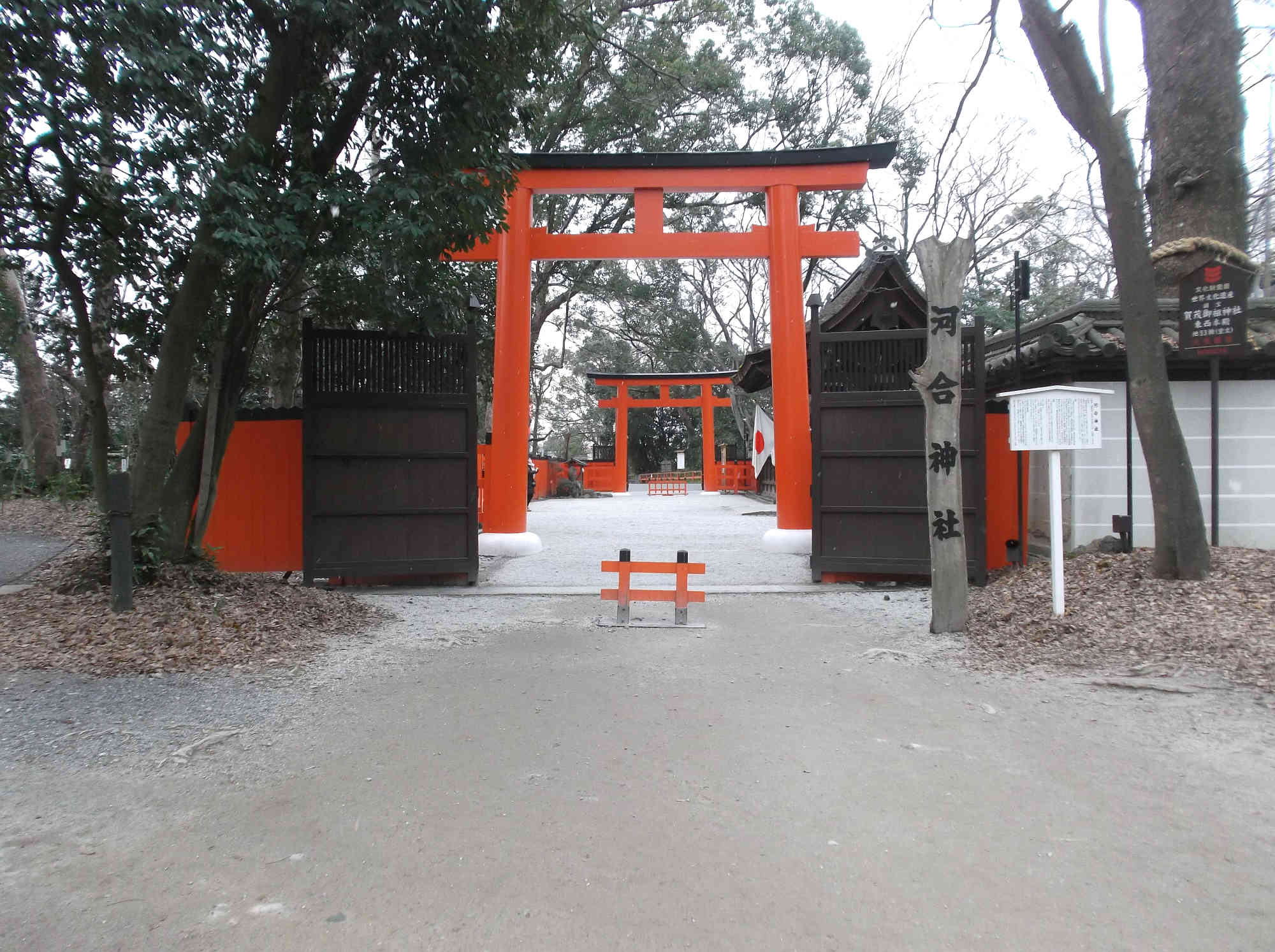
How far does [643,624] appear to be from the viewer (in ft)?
23.0

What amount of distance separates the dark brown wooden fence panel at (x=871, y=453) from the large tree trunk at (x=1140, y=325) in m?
2.03

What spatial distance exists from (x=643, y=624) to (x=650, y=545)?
5.87m

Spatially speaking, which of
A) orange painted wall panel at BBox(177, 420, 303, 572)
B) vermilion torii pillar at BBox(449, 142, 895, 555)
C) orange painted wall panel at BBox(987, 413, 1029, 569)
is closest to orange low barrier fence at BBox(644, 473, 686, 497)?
vermilion torii pillar at BBox(449, 142, 895, 555)

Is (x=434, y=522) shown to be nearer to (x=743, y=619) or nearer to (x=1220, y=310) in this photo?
(x=743, y=619)

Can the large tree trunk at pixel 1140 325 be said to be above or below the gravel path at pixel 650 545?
above

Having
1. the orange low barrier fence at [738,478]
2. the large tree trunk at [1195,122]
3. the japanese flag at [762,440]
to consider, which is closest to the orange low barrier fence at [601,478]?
the orange low barrier fence at [738,478]

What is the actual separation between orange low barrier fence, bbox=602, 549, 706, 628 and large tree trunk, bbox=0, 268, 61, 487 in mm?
11332

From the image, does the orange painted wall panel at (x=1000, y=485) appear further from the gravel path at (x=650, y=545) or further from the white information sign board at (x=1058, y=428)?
the white information sign board at (x=1058, y=428)

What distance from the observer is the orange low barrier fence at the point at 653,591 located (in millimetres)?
6922

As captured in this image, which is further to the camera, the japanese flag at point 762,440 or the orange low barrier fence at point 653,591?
the japanese flag at point 762,440

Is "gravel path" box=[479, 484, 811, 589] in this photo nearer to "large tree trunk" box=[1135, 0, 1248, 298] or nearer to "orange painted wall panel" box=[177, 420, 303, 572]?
"orange painted wall panel" box=[177, 420, 303, 572]

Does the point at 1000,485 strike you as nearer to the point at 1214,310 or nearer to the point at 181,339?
the point at 1214,310

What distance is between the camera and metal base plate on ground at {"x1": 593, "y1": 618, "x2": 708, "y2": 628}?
273 inches

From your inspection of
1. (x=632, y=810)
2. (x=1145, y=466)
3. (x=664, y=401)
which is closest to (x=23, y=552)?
(x=632, y=810)
